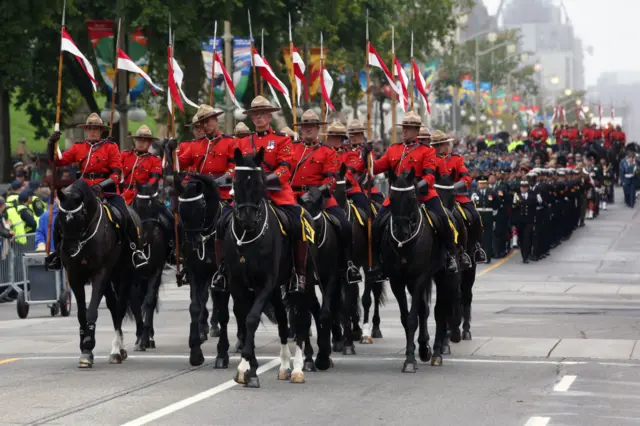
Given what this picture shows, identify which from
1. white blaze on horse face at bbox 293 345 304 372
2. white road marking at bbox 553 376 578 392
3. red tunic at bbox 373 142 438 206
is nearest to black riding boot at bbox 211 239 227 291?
white blaze on horse face at bbox 293 345 304 372

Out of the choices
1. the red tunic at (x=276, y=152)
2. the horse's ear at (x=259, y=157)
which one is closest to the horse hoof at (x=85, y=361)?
the red tunic at (x=276, y=152)

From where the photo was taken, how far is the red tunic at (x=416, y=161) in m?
17.1

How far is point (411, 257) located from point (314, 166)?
5.05 feet

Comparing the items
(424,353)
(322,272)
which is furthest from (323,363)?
(424,353)

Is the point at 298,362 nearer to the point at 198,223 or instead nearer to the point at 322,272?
the point at 322,272

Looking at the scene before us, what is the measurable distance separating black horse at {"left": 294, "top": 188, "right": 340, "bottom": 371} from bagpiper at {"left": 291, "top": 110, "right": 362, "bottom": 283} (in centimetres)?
16

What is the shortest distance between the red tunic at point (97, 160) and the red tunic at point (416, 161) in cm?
303

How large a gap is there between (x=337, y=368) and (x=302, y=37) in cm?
3333

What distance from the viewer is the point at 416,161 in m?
17.2

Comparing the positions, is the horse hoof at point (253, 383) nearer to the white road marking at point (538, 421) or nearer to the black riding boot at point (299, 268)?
the black riding boot at point (299, 268)

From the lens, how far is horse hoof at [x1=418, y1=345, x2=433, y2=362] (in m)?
17.0

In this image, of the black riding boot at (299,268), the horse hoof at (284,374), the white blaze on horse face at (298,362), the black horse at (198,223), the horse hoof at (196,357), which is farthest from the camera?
the black horse at (198,223)

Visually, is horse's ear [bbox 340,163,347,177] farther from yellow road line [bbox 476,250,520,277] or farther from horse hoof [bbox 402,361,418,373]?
yellow road line [bbox 476,250,520,277]

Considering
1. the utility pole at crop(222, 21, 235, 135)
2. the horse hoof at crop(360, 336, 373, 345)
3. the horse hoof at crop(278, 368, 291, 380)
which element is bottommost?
the horse hoof at crop(360, 336, 373, 345)
